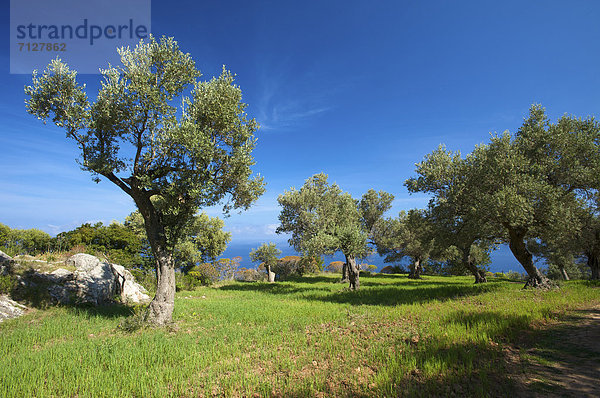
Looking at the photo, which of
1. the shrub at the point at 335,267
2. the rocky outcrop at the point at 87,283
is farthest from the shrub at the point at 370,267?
the rocky outcrop at the point at 87,283

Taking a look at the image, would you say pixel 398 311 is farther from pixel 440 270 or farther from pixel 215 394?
pixel 440 270

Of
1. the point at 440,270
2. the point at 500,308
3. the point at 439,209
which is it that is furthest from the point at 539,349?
the point at 440,270

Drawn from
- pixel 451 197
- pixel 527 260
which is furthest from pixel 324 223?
pixel 527 260

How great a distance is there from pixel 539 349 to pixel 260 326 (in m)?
10.8

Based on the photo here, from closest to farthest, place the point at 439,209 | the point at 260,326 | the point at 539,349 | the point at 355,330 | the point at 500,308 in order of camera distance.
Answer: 1. the point at 539,349
2. the point at 355,330
3. the point at 260,326
4. the point at 500,308
5. the point at 439,209

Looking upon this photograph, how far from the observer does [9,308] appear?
13.6m

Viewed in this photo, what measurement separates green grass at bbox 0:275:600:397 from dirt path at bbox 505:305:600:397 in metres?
0.45

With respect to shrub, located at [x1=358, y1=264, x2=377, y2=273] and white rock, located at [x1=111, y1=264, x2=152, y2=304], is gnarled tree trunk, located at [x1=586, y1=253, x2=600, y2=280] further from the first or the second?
white rock, located at [x1=111, y1=264, x2=152, y2=304]

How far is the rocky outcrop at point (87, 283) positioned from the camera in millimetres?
16406

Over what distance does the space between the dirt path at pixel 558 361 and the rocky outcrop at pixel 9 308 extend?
22.4m

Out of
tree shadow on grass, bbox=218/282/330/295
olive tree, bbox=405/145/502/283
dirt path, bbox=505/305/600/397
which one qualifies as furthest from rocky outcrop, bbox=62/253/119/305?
olive tree, bbox=405/145/502/283

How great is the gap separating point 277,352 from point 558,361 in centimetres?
868

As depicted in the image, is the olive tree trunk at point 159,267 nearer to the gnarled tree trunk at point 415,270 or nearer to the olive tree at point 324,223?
the olive tree at point 324,223

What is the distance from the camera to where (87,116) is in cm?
1281
